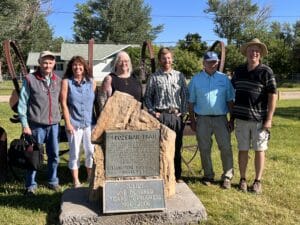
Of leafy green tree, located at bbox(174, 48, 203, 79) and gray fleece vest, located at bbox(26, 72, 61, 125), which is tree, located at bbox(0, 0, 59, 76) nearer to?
leafy green tree, located at bbox(174, 48, 203, 79)

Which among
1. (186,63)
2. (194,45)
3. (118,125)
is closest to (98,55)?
(194,45)

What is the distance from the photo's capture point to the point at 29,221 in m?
4.82

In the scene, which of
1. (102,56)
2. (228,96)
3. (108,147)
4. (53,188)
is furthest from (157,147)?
(102,56)

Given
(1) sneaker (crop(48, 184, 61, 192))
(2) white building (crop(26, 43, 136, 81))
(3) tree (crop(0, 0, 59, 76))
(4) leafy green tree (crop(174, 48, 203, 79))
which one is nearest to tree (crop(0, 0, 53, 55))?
(3) tree (crop(0, 0, 59, 76))

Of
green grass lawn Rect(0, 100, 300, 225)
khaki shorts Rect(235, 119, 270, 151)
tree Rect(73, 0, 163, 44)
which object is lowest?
green grass lawn Rect(0, 100, 300, 225)

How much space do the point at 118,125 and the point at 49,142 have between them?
122 cm

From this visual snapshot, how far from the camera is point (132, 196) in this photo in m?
4.77

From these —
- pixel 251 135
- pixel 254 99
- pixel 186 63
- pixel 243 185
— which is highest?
pixel 186 63

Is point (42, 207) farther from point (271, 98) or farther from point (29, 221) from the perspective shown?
point (271, 98)

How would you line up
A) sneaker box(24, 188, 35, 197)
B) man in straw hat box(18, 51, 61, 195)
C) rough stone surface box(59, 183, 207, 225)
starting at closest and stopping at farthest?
rough stone surface box(59, 183, 207, 225) < man in straw hat box(18, 51, 61, 195) < sneaker box(24, 188, 35, 197)

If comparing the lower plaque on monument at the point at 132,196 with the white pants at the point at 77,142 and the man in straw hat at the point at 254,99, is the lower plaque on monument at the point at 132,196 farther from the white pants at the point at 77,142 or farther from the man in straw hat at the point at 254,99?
the man in straw hat at the point at 254,99

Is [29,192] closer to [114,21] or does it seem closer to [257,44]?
[257,44]

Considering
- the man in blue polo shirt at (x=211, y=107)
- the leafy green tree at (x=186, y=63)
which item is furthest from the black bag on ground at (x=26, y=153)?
the leafy green tree at (x=186, y=63)

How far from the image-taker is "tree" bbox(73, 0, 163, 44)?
60531 mm
